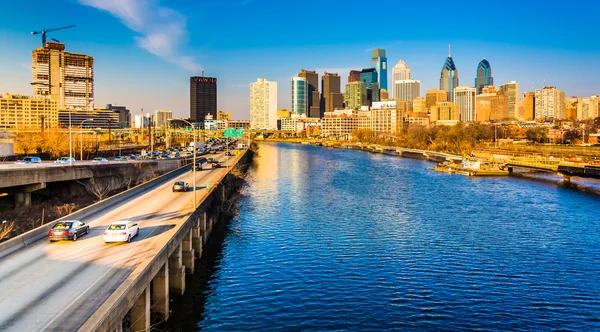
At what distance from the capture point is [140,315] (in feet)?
77.9

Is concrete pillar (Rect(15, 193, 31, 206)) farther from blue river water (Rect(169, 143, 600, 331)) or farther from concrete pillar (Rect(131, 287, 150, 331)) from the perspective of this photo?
concrete pillar (Rect(131, 287, 150, 331))

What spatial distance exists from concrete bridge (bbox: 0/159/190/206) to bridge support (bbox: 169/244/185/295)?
24.5m

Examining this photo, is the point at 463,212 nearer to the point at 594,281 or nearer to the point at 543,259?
the point at 543,259

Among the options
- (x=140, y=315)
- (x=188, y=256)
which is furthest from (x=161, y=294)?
(x=188, y=256)

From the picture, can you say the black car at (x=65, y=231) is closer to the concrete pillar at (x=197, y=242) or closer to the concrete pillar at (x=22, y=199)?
the concrete pillar at (x=197, y=242)

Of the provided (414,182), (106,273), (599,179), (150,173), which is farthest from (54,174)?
(599,179)

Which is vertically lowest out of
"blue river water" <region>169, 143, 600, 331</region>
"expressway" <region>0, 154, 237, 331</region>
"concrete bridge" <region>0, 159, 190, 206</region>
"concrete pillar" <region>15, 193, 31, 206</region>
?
"blue river water" <region>169, 143, 600, 331</region>

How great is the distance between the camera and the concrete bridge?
50.5m

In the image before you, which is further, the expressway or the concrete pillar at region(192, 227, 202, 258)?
the concrete pillar at region(192, 227, 202, 258)

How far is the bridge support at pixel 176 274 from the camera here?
32906 millimetres

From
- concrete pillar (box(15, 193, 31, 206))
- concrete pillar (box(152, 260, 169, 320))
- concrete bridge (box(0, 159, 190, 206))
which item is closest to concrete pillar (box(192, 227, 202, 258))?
concrete pillar (box(152, 260, 169, 320))

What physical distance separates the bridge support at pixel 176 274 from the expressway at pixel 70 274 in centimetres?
166

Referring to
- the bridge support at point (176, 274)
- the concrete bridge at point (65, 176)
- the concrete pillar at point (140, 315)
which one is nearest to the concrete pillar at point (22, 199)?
the concrete bridge at point (65, 176)

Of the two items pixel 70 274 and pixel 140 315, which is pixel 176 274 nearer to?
pixel 140 315
